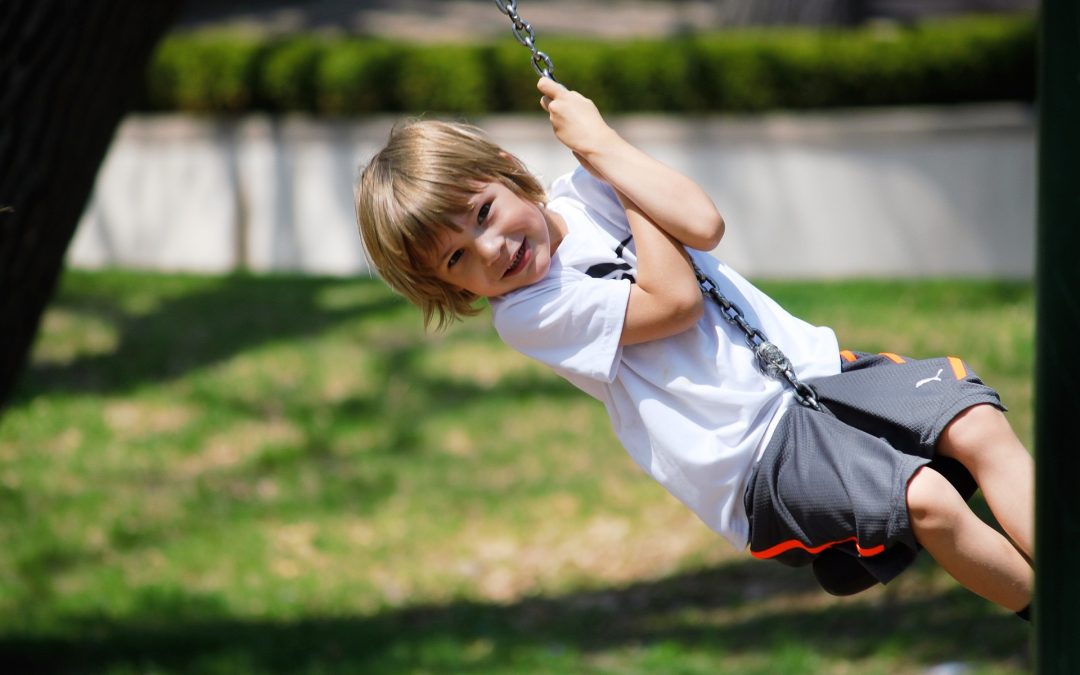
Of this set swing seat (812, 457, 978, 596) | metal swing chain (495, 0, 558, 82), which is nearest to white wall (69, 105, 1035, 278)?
metal swing chain (495, 0, 558, 82)

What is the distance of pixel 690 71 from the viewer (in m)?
10.5

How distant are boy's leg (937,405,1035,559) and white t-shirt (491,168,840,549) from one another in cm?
31

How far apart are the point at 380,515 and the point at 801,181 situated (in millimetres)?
4711

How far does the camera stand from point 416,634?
604cm

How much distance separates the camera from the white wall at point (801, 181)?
10.1 meters

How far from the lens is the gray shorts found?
2.52 m

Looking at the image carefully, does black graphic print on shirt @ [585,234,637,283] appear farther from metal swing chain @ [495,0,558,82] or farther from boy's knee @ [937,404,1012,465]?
boy's knee @ [937,404,1012,465]

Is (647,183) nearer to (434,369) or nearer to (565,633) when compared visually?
(565,633)

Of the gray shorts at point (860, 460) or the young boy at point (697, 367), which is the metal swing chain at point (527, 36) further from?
the gray shorts at point (860, 460)

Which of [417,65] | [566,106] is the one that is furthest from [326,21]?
[566,106]

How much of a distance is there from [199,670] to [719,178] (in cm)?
620

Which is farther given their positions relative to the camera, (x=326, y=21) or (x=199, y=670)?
(x=326, y=21)

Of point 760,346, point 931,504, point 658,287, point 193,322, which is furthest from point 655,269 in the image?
point 193,322

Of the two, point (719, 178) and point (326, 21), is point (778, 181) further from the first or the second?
point (326, 21)
